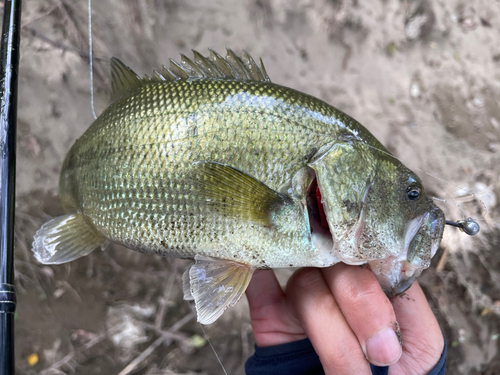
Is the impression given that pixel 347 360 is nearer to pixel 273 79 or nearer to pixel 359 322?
pixel 359 322

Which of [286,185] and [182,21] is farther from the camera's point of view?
[182,21]

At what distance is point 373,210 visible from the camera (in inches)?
43.9

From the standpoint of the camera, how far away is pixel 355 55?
8.89ft

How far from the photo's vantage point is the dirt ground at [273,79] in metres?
2.18

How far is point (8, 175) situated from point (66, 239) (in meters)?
0.37

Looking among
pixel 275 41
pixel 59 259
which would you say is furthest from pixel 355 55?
pixel 59 259

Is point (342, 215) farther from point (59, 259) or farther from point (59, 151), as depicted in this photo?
point (59, 151)

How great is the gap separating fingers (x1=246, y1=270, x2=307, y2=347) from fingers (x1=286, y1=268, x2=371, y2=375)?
274 millimetres

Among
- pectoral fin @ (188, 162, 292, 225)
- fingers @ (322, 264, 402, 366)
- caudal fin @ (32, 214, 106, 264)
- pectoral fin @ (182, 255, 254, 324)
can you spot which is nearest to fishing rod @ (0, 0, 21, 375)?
caudal fin @ (32, 214, 106, 264)

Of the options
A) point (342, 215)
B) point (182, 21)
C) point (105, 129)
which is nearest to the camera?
point (342, 215)

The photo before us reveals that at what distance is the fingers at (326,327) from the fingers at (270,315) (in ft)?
0.90

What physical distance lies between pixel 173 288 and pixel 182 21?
2120 millimetres

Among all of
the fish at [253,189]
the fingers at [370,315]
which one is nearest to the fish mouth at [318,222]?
the fish at [253,189]

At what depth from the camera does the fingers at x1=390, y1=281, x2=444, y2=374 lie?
1330mm
